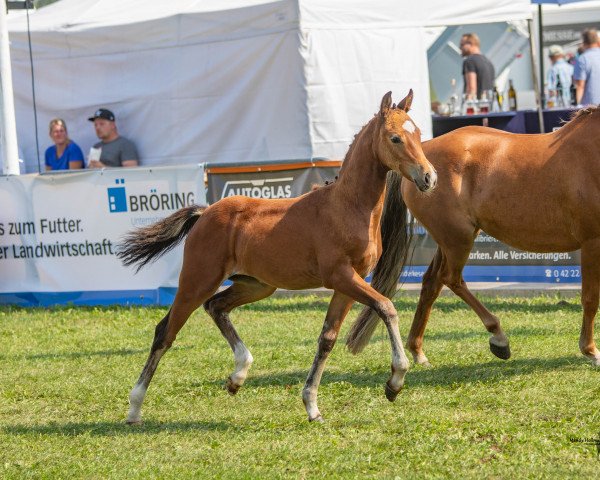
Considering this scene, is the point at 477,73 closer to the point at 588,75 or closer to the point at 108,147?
the point at 588,75

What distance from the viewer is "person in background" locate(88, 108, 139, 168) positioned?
46.9 ft

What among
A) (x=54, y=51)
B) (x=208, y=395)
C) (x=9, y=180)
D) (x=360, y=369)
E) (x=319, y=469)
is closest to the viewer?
(x=319, y=469)

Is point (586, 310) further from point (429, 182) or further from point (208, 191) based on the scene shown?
point (208, 191)

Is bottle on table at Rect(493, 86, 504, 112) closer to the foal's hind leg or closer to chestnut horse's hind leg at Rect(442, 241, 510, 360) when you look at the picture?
chestnut horse's hind leg at Rect(442, 241, 510, 360)

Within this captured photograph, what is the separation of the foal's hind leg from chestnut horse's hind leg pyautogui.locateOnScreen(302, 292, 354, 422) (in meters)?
0.77

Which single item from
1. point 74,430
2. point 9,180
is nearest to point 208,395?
point 74,430

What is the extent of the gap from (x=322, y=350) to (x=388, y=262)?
4.31 feet

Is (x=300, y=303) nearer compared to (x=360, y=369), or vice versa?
(x=360, y=369)

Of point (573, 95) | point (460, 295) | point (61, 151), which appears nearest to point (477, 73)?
point (573, 95)

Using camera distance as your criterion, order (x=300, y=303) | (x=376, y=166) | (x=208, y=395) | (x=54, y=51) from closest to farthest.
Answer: (x=376, y=166) → (x=208, y=395) → (x=300, y=303) → (x=54, y=51)

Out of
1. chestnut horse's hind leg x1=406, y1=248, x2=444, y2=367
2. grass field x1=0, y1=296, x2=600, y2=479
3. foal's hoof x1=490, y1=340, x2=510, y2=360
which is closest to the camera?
grass field x1=0, y1=296, x2=600, y2=479

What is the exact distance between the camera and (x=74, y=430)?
6902 millimetres

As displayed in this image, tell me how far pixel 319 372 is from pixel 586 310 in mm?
2322

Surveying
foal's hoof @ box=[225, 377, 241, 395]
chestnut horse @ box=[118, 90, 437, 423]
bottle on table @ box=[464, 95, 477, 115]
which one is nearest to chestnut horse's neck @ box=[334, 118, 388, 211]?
chestnut horse @ box=[118, 90, 437, 423]
